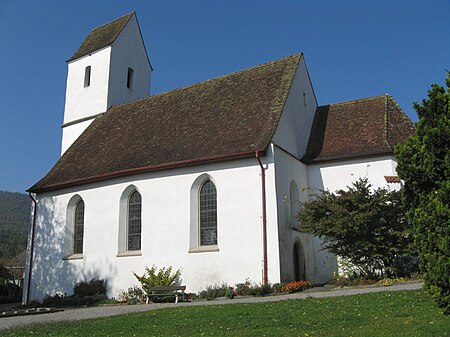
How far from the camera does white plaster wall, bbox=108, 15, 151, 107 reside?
27969mm

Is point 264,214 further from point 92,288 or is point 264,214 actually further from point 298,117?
point 92,288

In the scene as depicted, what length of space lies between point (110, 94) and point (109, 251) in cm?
1110

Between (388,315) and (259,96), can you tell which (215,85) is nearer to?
(259,96)

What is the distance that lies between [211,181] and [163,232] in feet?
9.63

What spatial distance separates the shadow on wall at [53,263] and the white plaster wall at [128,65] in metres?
8.03

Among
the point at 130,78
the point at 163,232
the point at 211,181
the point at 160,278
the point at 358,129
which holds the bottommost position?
the point at 160,278

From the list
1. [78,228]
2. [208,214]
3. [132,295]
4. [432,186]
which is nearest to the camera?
[432,186]

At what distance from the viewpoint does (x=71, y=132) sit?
28156mm

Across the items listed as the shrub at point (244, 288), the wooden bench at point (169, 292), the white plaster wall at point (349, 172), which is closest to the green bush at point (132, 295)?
the wooden bench at point (169, 292)

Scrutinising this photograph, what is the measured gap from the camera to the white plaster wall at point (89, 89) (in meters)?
27.7

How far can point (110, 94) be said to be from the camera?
27.6 metres

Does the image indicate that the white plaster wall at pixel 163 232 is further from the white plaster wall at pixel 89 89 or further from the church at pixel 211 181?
the white plaster wall at pixel 89 89

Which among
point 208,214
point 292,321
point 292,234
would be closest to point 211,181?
point 208,214

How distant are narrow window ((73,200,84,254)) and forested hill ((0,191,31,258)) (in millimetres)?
50477
